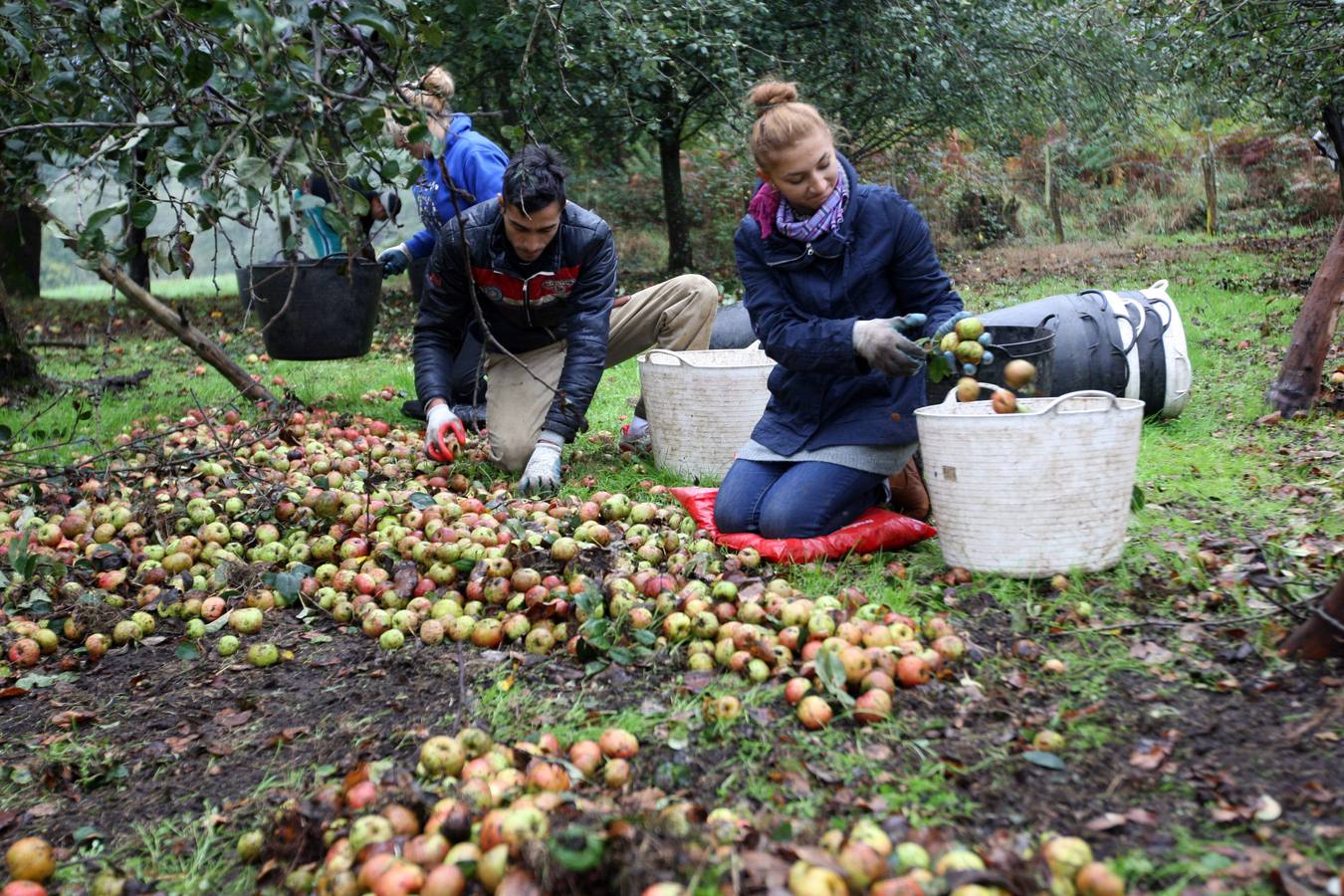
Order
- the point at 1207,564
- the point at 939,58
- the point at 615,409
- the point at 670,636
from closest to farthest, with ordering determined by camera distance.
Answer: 1. the point at 670,636
2. the point at 1207,564
3. the point at 615,409
4. the point at 939,58

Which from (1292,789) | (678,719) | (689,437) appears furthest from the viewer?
(689,437)

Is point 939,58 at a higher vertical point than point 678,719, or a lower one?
higher

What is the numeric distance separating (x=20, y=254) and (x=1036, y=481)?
13.2 metres

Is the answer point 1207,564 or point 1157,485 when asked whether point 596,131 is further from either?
point 1207,564

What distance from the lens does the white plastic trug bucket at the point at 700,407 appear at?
172 inches

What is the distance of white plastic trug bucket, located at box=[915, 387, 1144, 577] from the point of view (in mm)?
2947

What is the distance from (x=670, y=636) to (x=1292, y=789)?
1494 mm

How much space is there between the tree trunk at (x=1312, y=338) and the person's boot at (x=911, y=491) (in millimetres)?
2303

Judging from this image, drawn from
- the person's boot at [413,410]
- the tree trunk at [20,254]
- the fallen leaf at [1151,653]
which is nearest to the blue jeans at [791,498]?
the fallen leaf at [1151,653]

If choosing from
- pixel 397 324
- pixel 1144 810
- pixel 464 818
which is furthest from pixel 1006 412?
pixel 397 324

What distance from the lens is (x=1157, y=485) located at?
4137 millimetres

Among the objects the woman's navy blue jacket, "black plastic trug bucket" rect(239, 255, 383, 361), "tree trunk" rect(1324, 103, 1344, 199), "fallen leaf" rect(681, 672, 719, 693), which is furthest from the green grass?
"tree trunk" rect(1324, 103, 1344, 199)

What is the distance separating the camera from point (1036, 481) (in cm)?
298

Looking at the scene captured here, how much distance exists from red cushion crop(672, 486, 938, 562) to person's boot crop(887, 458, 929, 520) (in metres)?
0.15
